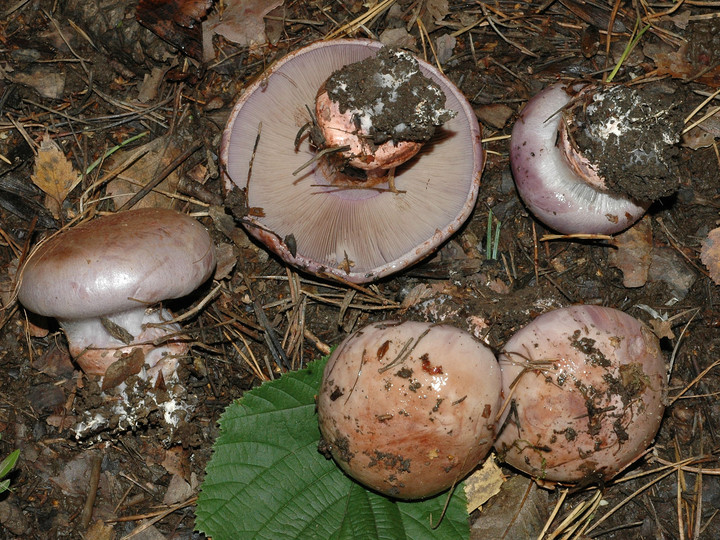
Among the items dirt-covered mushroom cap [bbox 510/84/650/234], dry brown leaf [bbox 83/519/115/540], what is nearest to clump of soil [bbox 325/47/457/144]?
dirt-covered mushroom cap [bbox 510/84/650/234]

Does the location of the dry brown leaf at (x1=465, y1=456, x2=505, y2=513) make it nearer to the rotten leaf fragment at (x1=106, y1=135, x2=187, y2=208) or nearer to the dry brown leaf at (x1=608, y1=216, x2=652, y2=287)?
the dry brown leaf at (x1=608, y1=216, x2=652, y2=287)

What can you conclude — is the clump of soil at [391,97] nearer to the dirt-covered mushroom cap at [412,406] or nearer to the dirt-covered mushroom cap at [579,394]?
the dirt-covered mushroom cap at [412,406]

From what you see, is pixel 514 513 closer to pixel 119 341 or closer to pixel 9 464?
pixel 119 341

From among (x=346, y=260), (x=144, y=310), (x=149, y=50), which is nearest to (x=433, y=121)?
(x=346, y=260)

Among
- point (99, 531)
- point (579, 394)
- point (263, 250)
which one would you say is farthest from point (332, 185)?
point (99, 531)

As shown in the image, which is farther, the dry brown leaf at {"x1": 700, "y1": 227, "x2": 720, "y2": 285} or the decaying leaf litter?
the dry brown leaf at {"x1": 700, "y1": 227, "x2": 720, "y2": 285}

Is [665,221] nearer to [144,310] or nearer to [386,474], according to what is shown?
[386,474]

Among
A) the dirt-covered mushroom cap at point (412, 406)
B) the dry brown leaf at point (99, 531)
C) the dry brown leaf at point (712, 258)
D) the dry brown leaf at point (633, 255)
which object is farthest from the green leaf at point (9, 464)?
the dry brown leaf at point (712, 258)

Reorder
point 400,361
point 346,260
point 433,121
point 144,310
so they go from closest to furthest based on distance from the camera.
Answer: point 400,361 → point 433,121 → point 144,310 → point 346,260
